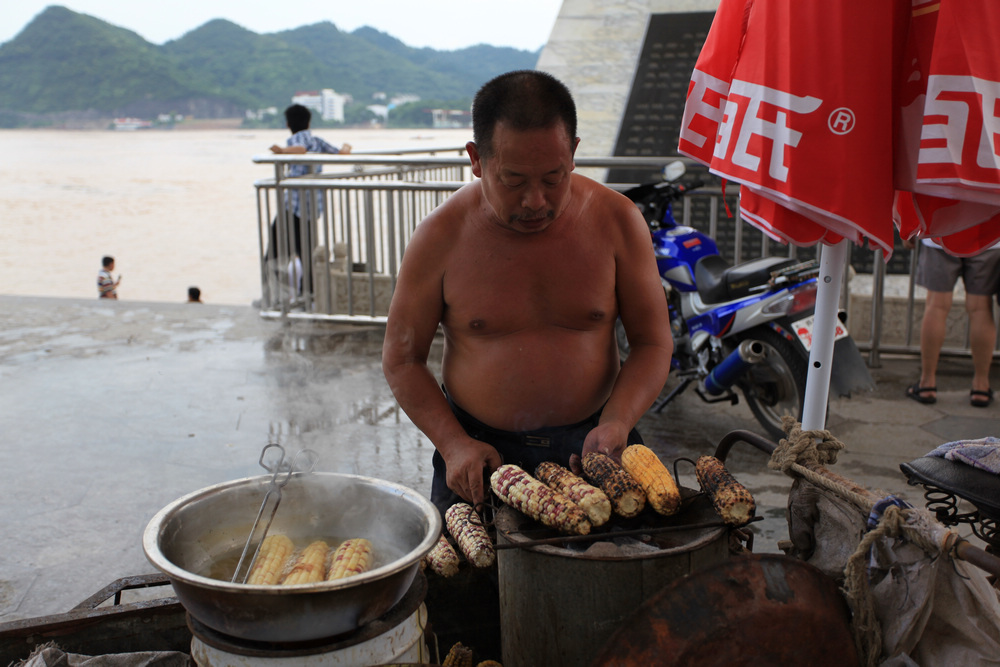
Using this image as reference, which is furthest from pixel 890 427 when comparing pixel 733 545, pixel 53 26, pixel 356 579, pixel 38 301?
pixel 53 26

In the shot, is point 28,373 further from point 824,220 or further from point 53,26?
point 53,26

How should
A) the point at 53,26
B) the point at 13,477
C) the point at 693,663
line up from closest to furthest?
1. the point at 693,663
2. the point at 13,477
3. the point at 53,26

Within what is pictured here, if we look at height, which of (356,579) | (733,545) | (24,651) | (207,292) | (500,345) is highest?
(500,345)

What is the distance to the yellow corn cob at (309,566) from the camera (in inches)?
72.1

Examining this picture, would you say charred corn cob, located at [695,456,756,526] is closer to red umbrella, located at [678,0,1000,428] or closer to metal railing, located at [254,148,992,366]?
red umbrella, located at [678,0,1000,428]

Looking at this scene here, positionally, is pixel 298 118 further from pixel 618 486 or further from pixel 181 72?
pixel 181 72

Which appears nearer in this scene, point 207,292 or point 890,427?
point 890,427

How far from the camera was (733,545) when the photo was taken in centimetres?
222

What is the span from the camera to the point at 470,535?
2117 mm

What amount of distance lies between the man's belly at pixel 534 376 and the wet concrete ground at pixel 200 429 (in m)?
1.44

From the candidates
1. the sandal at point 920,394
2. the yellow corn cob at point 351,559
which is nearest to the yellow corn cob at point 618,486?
the yellow corn cob at point 351,559

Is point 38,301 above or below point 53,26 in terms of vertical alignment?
below

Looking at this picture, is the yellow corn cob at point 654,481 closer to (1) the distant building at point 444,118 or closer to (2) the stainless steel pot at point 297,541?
(2) the stainless steel pot at point 297,541

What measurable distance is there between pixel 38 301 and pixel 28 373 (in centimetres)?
304
